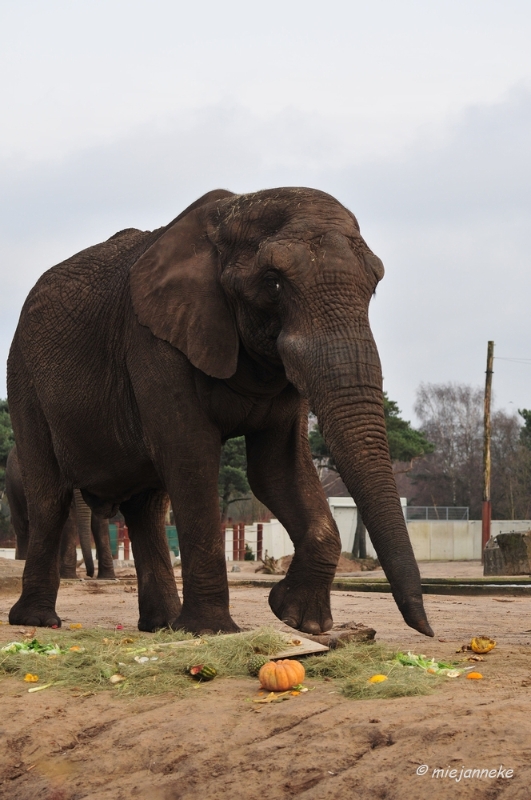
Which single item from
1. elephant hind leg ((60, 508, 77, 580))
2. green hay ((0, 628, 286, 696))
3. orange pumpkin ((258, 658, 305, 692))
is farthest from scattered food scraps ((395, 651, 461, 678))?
elephant hind leg ((60, 508, 77, 580))

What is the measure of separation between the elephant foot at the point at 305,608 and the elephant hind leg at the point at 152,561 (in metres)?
1.79

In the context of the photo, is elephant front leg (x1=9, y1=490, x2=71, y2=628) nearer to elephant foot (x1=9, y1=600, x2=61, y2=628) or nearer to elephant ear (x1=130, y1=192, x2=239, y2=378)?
elephant foot (x1=9, y1=600, x2=61, y2=628)

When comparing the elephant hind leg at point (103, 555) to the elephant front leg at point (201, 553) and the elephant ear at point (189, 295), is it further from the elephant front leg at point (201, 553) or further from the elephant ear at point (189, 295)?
the elephant front leg at point (201, 553)

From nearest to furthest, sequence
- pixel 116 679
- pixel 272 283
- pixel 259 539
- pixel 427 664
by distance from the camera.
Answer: pixel 427 664 → pixel 116 679 → pixel 272 283 → pixel 259 539

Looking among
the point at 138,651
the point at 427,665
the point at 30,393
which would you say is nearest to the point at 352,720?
the point at 427,665

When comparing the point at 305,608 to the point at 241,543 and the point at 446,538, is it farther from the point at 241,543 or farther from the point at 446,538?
the point at 446,538

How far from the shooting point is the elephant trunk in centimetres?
698

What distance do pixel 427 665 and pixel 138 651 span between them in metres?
1.86

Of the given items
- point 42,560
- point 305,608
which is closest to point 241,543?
point 42,560

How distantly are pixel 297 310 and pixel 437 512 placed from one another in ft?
203

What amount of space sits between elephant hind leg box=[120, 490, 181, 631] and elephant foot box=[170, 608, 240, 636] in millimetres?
1567

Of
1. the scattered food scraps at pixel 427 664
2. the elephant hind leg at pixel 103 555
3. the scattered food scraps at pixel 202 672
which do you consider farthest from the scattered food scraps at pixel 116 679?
the elephant hind leg at pixel 103 555

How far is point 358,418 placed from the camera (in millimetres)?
7461

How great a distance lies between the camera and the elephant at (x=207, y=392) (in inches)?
301
